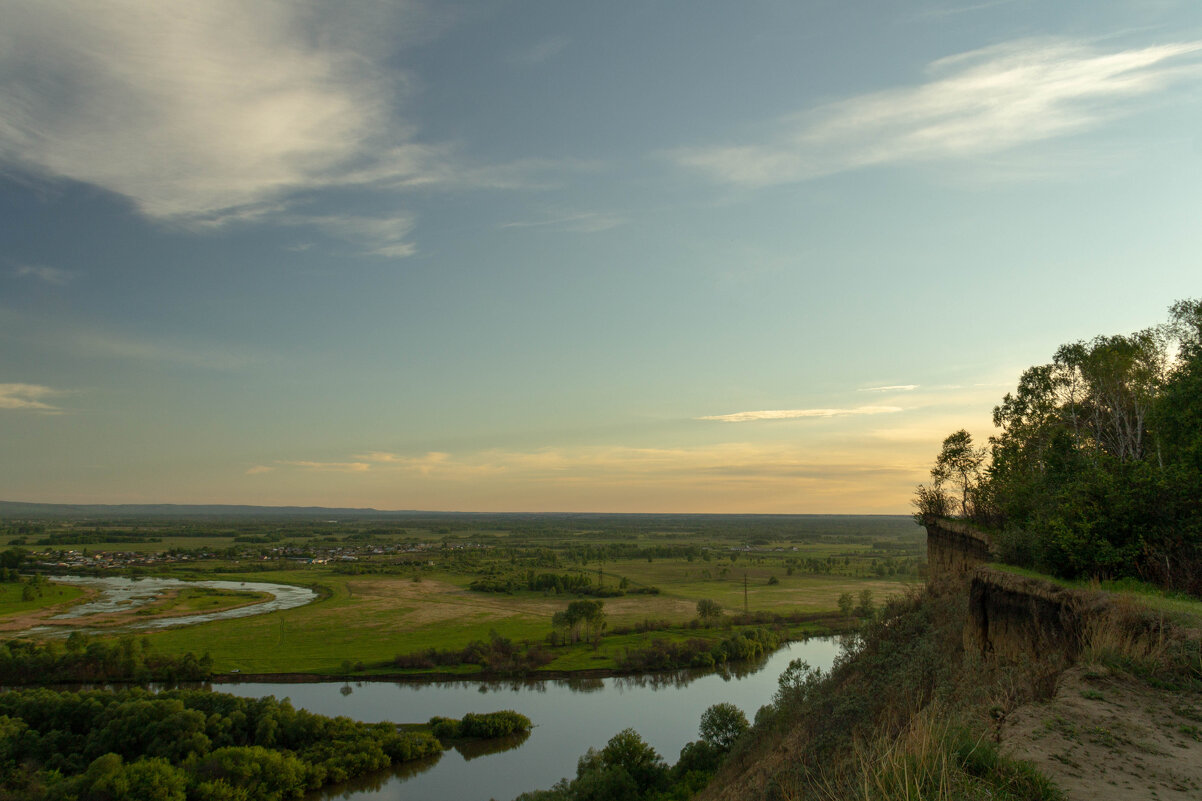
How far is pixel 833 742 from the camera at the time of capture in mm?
9891

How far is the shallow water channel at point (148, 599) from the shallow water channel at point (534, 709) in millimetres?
24284

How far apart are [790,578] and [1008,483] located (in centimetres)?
7920

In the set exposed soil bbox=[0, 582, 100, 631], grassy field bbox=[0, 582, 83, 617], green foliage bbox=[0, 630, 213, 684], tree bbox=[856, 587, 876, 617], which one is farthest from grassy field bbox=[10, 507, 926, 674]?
grassy field bbox=[0, 582, 83, 617]

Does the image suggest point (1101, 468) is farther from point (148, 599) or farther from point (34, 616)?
point (148, 599)

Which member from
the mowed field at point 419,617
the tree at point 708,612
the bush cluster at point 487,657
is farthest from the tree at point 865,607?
the bush cluster at point 487,657

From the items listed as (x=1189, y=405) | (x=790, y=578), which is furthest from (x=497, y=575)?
(x=1189, y=405)

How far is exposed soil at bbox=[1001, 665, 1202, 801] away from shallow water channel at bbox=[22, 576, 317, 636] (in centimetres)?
7081

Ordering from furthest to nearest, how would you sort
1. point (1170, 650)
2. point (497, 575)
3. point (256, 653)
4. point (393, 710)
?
point (497, 575), point (256, 653), point (393, 710), point (1170, 650)

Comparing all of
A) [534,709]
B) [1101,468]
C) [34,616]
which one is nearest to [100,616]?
[34,616]

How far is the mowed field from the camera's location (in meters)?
Result: 50.4

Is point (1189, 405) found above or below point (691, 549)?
above

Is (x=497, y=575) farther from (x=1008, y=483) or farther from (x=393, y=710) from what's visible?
(x=1008, y=483)

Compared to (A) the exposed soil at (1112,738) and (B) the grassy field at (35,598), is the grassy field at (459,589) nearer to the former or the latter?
(B) the grassy field at (35,598)

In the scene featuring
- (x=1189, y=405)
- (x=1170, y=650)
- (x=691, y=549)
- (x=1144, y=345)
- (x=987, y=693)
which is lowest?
(x=691, y=549)
